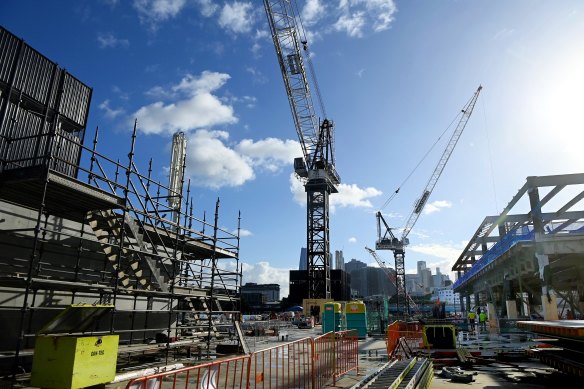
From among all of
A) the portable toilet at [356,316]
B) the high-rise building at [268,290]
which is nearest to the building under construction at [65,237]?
the portable toilet at [356,316]

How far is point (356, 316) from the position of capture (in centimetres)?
2741

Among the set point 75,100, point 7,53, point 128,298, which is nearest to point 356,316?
point 128,298

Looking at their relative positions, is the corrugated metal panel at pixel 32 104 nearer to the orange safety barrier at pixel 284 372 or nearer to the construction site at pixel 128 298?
the construction site at pixel 128 298

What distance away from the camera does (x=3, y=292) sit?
38.4 feet

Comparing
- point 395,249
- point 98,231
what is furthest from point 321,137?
point 98,231

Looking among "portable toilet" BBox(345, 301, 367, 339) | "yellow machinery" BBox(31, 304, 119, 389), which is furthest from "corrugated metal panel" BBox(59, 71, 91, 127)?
"portable toilet" BBox(345, 301, 367, 339)

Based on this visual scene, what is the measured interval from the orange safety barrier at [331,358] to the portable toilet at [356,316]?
14001mm

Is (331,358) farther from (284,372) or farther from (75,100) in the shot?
(75,100)

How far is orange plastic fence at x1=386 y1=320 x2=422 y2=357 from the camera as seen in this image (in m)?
17.4

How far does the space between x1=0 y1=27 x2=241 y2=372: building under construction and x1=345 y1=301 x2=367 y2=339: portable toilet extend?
10.2m

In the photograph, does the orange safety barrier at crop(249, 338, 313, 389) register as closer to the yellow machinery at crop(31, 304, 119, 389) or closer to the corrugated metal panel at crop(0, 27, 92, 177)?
the yellow machinery at crop(31, 304, 119, 389)

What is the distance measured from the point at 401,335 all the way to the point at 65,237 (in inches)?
619

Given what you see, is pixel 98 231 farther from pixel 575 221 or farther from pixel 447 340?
pixel 575 221

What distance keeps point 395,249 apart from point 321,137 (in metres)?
34.9
